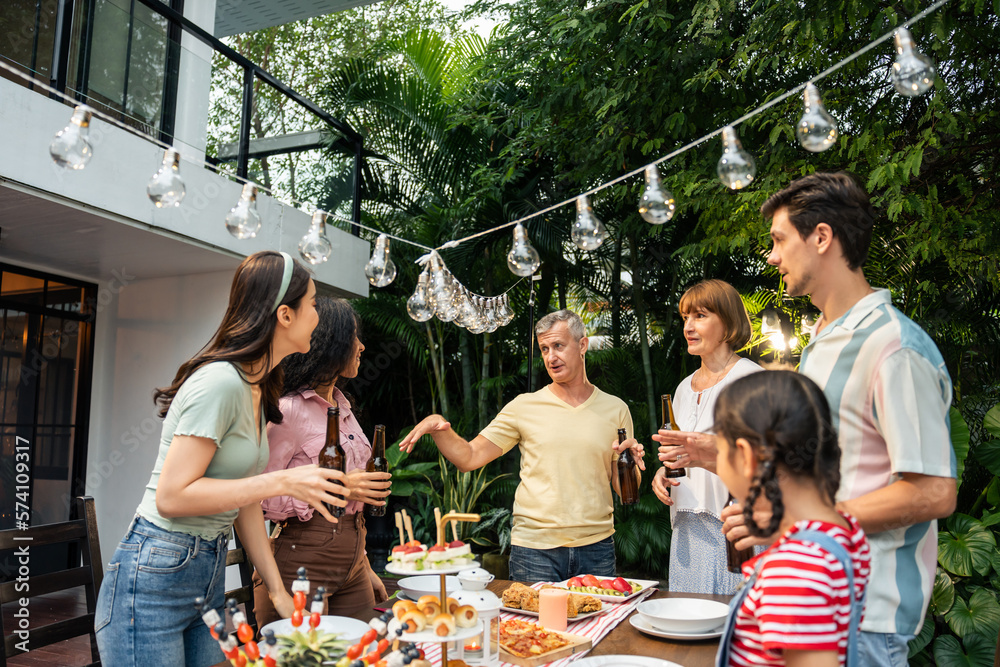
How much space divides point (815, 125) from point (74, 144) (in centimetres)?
210

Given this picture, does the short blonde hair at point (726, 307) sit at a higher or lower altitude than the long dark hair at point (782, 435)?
higher

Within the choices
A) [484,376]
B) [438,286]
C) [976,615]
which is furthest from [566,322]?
[484,376]

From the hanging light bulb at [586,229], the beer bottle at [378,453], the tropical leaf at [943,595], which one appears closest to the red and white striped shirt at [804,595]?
A: the beer bottle at [378,453]

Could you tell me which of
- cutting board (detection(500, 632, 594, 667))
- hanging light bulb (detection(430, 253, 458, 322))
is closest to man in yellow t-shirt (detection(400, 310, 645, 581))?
hanging light bulb (detection(430, 253, 458, 322))

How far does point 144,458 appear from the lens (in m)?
6.03

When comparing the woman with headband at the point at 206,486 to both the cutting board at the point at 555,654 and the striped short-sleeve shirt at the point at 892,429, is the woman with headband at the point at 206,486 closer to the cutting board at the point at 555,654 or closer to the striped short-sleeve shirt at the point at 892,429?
the cutting board at the point at 555,654

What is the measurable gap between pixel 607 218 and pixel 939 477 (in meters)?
6.16

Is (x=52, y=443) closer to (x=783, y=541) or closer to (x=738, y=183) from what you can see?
(x=738, y=183)

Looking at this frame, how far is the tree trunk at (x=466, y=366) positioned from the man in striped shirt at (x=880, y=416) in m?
5.66

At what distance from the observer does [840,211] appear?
1.50 meters

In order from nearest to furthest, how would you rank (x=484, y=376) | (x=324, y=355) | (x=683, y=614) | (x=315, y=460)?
(x=683, y=614), (x=315, y=460), (x=324, y=355), (x=484, y=376)

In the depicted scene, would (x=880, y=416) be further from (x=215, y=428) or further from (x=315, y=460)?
(x=315, y=460)

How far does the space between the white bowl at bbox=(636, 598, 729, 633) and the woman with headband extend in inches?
34.2

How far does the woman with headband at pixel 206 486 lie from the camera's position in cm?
146
